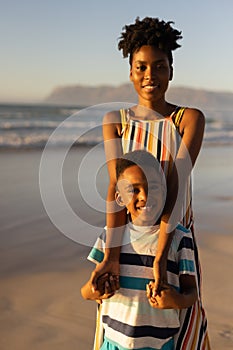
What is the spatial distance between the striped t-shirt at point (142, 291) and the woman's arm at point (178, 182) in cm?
6

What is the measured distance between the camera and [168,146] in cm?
196

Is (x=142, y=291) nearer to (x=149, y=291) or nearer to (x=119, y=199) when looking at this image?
(x=149, y=291)

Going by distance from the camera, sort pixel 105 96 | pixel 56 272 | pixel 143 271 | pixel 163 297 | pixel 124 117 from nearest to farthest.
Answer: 1. pixel 163 297
2. pixel 143 271
3. pixel 124 117
4. pixel 56 272
5. pixel 105 96

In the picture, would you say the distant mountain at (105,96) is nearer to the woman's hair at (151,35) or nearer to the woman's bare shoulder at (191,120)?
the woman's hair at (151,35)

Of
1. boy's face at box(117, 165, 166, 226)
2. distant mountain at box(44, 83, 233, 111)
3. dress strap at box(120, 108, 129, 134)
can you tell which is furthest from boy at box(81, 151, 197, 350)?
distant mountain at box(44, 83, 233, 111)

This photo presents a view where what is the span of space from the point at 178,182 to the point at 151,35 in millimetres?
544

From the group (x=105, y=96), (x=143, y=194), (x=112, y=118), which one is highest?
(x=112, y=118)

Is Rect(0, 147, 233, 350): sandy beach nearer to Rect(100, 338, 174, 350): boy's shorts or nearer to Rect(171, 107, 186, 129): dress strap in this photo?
Rect(100, 338, 174, 350): boy's shorts

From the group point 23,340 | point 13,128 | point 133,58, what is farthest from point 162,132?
point 13,128

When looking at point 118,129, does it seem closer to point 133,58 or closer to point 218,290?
point 133,58

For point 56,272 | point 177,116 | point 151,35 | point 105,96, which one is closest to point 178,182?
point 177,116

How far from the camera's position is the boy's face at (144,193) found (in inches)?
71.7

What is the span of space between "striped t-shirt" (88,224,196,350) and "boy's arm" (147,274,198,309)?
0.05 meters

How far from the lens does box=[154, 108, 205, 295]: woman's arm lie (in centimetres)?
181
